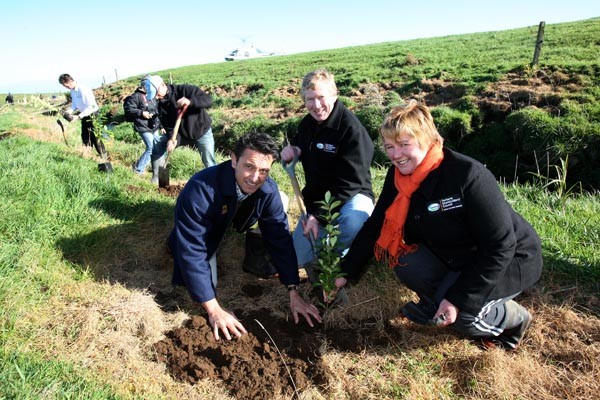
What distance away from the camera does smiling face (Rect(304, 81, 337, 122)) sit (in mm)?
3105

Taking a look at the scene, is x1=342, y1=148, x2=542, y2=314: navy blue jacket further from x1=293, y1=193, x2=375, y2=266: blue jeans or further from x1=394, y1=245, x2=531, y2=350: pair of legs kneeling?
x1=293, y1=193, x2=375, y2=266: blue jeans

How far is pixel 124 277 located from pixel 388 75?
1581cm

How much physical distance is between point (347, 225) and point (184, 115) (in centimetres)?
352

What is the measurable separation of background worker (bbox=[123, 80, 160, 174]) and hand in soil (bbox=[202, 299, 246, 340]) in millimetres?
4422

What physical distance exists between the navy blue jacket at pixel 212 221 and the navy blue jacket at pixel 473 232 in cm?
98

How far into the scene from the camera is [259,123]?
14297mm

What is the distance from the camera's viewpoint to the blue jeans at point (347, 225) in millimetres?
3227

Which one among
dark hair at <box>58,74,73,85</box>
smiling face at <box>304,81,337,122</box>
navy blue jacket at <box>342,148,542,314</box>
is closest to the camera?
navy blue jacket at <box>342,148,542,314</box>

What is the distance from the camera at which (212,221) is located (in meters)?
2.95

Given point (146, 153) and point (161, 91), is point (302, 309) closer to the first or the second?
point (161, 91)

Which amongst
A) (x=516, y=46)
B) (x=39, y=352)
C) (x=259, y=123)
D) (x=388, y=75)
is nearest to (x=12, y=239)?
(x=39, y=352)

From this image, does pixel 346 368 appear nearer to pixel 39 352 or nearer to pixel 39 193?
pixel 39 352

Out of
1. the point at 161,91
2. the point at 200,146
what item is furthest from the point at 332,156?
the point at 161,91

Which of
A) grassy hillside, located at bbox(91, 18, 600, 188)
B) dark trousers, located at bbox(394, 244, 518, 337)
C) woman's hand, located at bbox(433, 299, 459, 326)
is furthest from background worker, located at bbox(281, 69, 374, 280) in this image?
grassy hillside, located at bbox(91, 18, 600, 188)
